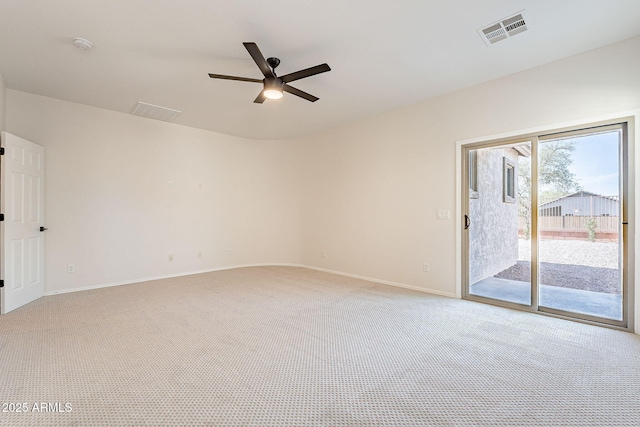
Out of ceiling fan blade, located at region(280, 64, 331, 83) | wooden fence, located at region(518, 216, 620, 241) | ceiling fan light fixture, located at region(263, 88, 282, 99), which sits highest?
ceiling fan blade, located at region(280, 64, 331, 83)

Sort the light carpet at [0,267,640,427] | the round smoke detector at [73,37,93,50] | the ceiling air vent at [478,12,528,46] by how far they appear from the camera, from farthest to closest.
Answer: the round smoke detector at [73,37,93,50] → the ceiling air vent at [478,12,528,46] → the light carpet at [0,267,640,427]

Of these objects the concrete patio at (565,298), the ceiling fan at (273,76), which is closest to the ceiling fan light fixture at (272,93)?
the ceiling fan at (273,76)

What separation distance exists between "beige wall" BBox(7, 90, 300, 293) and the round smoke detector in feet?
6.59

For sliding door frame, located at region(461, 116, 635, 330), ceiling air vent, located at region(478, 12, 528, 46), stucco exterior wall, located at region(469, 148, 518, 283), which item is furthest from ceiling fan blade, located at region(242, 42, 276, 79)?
stucco exterior wall, located at region(469, 148, 518, 283)

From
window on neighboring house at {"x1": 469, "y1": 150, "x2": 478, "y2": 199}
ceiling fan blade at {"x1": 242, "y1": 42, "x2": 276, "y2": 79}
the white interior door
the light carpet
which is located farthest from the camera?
window on neighboring house at {"x1": 469, "y1": 150, "x2": 478, "y2": 199}

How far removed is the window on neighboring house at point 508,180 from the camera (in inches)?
167

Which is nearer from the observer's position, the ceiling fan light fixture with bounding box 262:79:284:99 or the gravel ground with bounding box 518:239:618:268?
the ceiling fan light fixture with bounding box 262:79:284:99

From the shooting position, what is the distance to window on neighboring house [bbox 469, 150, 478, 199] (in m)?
4.09

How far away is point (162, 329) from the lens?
2.87 m

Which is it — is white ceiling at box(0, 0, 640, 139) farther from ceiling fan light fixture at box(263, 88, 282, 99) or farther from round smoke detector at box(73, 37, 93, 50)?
ceiling fan light fixture at box(263, 88, 282, 99)

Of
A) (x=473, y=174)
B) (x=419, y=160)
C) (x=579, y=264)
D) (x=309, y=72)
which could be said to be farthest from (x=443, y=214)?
(x=309, y=72)

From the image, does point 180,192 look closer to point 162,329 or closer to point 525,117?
point 162,329

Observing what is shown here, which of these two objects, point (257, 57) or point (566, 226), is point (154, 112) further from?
point (566, 226)

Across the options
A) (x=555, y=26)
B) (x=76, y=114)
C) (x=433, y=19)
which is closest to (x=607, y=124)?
(x=555, y=26)
